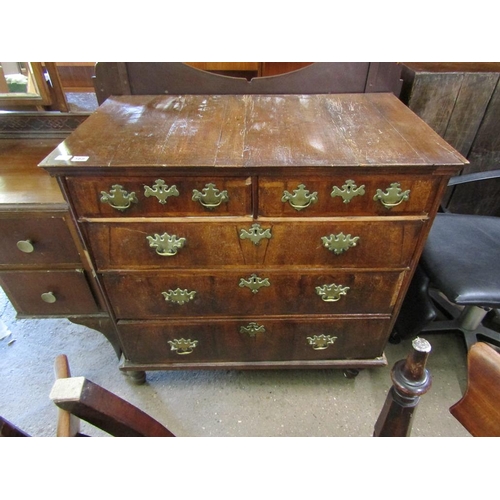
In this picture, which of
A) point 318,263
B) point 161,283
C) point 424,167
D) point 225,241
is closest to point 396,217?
point 424,167

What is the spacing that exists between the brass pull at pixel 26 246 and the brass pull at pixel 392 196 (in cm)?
110

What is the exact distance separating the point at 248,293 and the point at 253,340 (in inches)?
9.7

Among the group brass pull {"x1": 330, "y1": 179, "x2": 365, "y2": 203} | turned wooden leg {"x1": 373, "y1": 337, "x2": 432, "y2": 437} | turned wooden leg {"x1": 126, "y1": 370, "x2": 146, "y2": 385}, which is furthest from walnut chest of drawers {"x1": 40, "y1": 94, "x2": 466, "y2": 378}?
turned wooden leg {"x1": 373, "y1": 337, "x2": 432, "y2": 437}

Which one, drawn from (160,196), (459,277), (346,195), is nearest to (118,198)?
(160,196)

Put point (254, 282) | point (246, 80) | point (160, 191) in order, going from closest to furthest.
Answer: point (160, 191) → point (254, 282) → point (246, 80)

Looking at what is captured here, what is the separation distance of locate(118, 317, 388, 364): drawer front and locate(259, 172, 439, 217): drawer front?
17.7 inches

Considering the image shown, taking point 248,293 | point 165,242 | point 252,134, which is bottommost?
point 248,293

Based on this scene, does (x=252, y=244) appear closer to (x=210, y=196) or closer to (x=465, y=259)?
(x=210, y=196)

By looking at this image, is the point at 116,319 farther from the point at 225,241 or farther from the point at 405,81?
the point at 405,81

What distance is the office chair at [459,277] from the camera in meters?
1.14

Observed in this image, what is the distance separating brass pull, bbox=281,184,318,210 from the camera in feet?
2.88

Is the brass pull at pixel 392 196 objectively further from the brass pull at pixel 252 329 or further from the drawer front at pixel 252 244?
the brass pull at pixel 252 329

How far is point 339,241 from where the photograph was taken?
3.17 ft

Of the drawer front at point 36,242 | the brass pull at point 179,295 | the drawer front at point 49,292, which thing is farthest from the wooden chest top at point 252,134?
the drawer front at point 49,292
